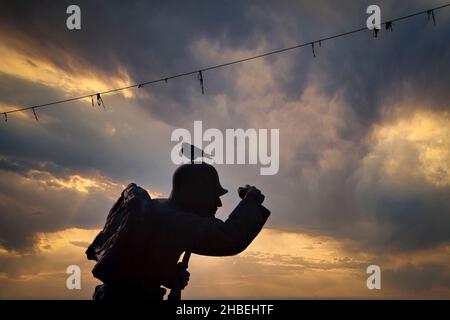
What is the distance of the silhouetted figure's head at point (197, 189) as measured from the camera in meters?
7.15

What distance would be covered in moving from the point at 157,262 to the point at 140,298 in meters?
0.59

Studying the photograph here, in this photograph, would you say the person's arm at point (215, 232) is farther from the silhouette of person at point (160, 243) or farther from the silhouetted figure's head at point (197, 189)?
the silhouetted figure's head at point (197, 189)

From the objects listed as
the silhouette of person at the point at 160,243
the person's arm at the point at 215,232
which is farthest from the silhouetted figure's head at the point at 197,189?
the person's arm at the point at 215,232

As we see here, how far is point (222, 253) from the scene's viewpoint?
6.55 meters

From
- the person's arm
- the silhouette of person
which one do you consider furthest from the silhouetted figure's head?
the person's arm

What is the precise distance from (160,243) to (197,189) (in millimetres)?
1092

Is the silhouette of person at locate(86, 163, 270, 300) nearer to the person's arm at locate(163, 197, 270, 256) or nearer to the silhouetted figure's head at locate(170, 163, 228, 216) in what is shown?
the person's arm at locate(163, 197, 270, 256)

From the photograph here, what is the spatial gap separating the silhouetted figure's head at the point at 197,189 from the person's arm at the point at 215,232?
1.42 feet
